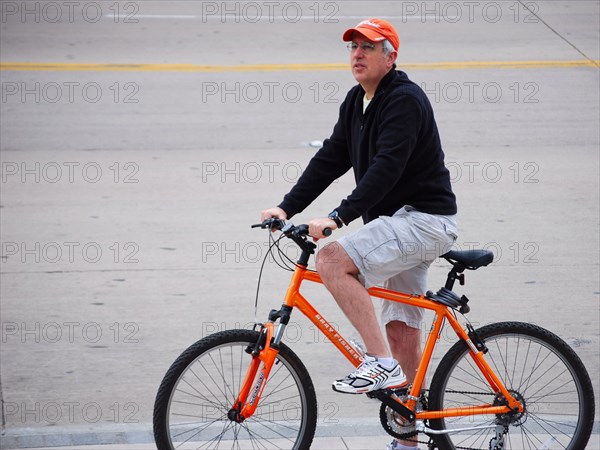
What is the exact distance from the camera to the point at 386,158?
4.03 meters

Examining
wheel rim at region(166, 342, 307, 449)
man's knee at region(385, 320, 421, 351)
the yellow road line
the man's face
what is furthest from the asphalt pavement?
the man's face

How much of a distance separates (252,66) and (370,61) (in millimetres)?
9152

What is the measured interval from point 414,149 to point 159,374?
224 centimetres

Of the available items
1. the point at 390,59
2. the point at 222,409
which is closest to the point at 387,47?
the point at 390,59

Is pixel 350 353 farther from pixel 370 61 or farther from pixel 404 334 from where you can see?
pixel 370 61

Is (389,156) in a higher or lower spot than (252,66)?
higher

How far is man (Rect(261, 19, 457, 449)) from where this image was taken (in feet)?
13.3

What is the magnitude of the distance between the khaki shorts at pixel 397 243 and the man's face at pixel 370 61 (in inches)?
21.7

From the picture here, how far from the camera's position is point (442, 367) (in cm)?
429

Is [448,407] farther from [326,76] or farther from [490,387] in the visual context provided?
[326,76]

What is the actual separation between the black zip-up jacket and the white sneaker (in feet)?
1.90

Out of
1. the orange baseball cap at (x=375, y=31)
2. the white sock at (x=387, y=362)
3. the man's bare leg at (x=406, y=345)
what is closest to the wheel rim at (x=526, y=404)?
the man's bare leg at (x=406, y=345)

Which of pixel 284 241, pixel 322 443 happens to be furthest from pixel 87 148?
pixel 322 443

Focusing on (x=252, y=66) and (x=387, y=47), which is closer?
(x=387, y=47)
